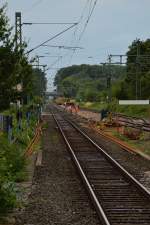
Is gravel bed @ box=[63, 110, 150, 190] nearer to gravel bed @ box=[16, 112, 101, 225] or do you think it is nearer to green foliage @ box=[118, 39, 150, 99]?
gravel bed @ box=[16, 112, 101, 225]

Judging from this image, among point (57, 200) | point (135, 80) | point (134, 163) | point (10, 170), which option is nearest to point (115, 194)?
point (57, 200)

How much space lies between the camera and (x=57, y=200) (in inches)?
496

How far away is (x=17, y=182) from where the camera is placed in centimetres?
1540

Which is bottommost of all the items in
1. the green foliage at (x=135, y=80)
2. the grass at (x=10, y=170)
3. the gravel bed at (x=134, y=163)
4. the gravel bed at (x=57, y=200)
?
the gravel bed at (x=134, y=163)

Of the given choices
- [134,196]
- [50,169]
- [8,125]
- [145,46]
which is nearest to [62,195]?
[134,196]

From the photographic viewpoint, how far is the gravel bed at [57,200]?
34.6 ft

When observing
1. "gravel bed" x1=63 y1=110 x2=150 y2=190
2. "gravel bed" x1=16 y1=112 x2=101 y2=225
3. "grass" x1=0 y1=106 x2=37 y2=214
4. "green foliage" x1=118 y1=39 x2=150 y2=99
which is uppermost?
"green foliage" x1=118 y1=39 x2=150 y2=99

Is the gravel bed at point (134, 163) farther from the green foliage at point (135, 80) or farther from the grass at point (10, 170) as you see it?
the green foliage at point (135, 80)

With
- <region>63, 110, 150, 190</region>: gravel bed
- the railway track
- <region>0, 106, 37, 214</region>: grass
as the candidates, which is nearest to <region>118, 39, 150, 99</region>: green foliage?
<region>63, 110, 150, 190</region>: gravel bed

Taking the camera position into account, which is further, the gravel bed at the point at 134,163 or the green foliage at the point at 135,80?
the green foliage at the point at 135,80

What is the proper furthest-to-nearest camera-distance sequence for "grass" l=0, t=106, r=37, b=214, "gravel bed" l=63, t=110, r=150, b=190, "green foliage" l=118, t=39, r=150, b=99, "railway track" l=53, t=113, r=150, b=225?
"green foliage" l=118, t=39, r=150, b=99
"gravel bed" l=63, t=110, r=150, b=190
"grass" l=0, t=106, r=37, b=214
"railway track" l=53, t=113, r=150, b=225

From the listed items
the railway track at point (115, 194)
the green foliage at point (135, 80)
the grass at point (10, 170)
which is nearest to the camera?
the railway track at point (115, 194)

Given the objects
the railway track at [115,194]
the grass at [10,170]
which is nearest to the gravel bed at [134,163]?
the railway track at [115,194]

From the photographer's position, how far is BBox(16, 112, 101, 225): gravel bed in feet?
34.6
